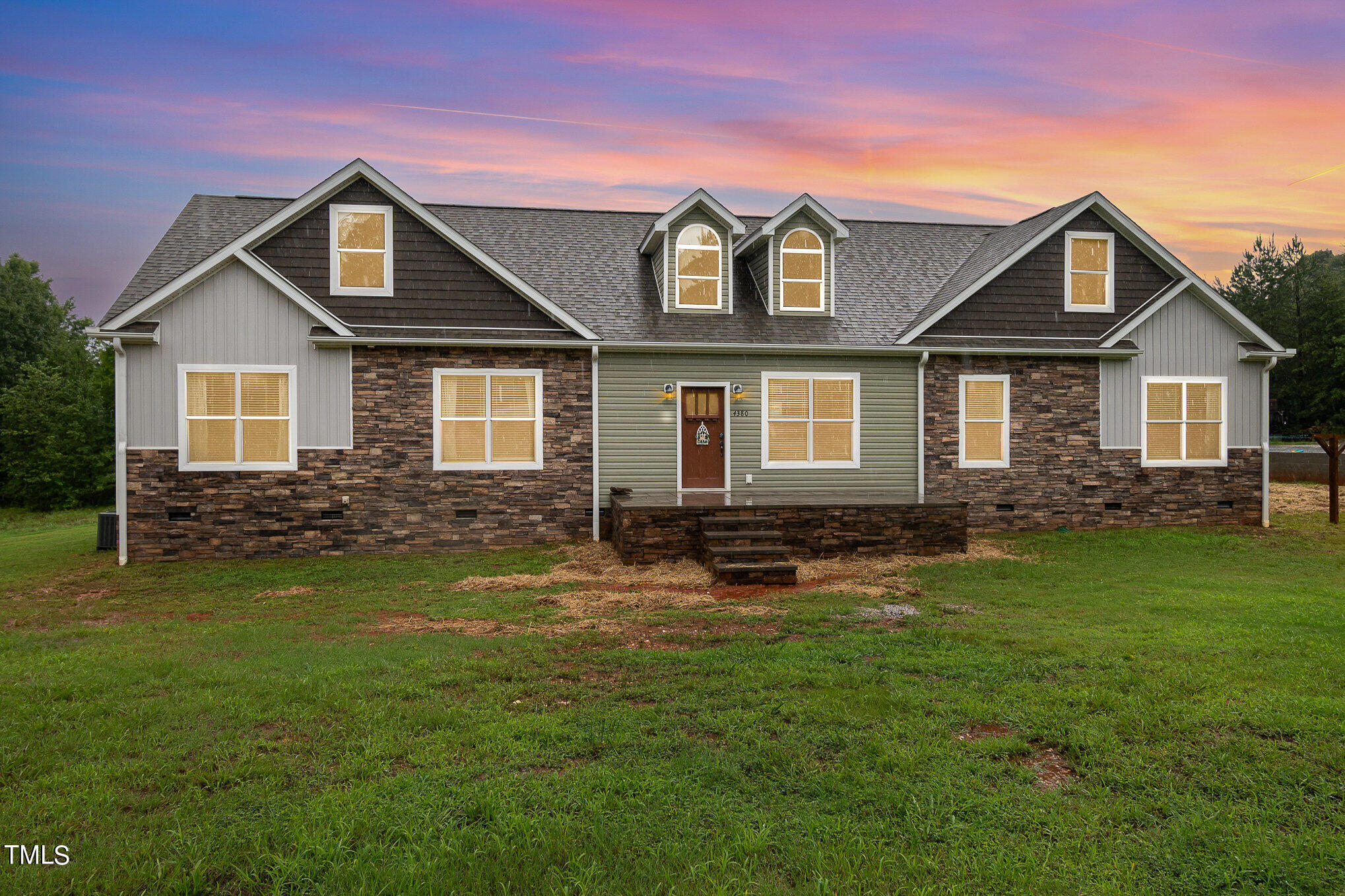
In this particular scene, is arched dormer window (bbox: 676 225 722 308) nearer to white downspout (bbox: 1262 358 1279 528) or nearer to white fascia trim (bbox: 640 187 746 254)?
white fascia trim (bbox: 640 187 746 254)

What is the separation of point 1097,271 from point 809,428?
6713mm

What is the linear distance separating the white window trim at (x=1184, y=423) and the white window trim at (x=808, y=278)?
6384 millimetres

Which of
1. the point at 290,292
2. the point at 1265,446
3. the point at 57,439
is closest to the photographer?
the point at 290,292

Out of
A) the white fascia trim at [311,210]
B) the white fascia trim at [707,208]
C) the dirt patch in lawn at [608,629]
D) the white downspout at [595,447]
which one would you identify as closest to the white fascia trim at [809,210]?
the white fascia trim at [707,208]

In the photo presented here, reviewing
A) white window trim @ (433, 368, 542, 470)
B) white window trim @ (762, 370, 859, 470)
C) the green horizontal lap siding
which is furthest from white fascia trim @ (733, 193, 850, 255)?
white window trim @ (433, 368, 542, 470)

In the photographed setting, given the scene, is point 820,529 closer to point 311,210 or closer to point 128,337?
point 311,210

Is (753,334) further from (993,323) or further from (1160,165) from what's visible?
(1160,165)

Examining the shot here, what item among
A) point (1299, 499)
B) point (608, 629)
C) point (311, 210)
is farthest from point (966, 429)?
point (311, 210)

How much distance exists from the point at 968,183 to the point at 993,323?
6390 mm

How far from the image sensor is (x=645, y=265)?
1595 centimetres

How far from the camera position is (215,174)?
23500mm

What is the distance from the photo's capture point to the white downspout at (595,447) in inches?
527

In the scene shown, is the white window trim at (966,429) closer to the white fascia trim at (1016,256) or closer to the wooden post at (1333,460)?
the white fascia trim at (1016,256)

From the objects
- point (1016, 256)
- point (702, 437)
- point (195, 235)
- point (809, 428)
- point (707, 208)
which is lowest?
point (702, 437)
